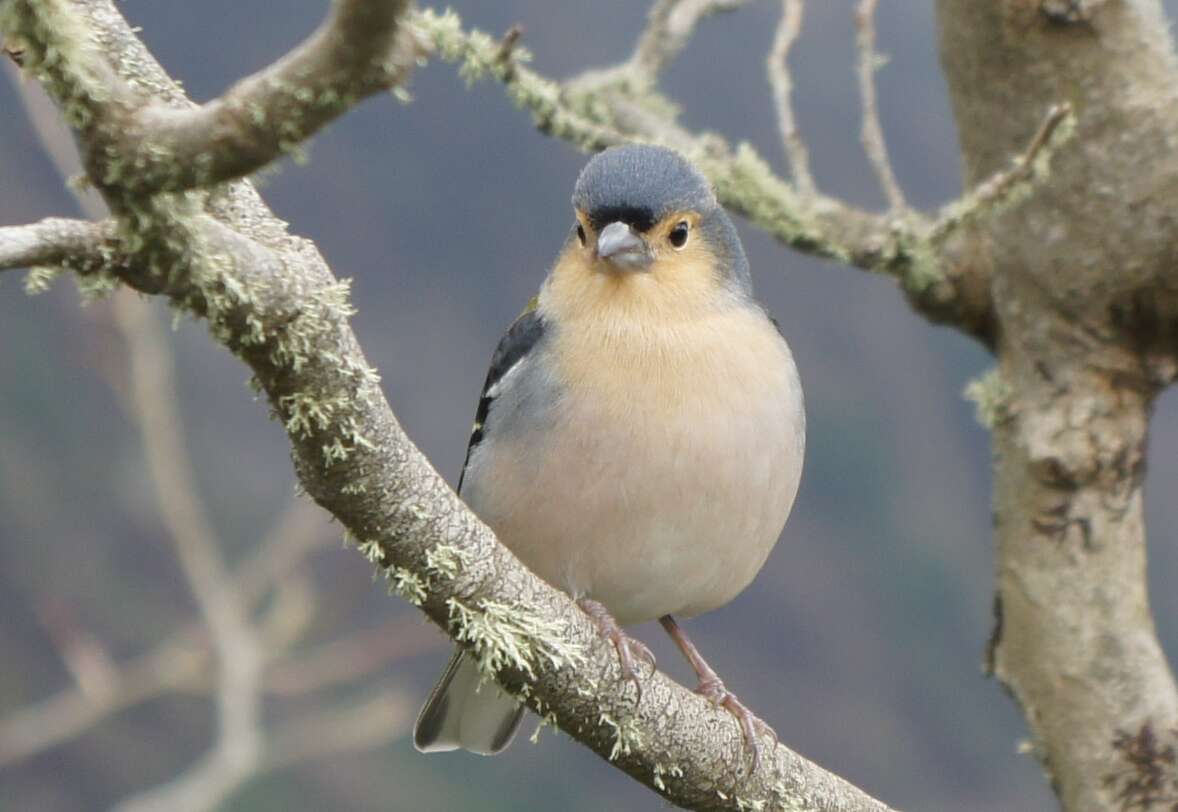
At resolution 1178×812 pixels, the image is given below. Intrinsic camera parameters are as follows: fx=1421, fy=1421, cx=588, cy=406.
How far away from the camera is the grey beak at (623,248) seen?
313 centimetres

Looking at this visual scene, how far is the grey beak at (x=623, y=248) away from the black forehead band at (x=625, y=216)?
16mm

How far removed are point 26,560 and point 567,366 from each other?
13.8 ft

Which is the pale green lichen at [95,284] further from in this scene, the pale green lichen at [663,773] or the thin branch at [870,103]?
the thin branch at [870,103]

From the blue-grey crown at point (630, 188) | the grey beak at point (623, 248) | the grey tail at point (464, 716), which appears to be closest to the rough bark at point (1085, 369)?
the blue-grey crown at point (630, 188)

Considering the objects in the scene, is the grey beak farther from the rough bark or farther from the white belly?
the rough bark

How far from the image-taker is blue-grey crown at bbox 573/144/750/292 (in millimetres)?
3182

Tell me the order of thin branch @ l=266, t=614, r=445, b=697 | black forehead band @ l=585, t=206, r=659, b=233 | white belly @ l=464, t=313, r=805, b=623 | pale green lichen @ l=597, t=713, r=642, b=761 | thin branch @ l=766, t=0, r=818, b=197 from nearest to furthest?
pale green lichen @ l=597, t=713, r=642, b=761 < white belly @ l=464, t=313, r=805, b=623 < black forehead band @ l=585, t=206, r=659, b=233 < thin branch @ l=766, t=0, r=818, b=197 < thin branch @ l=266, t=614, r=445, b=697

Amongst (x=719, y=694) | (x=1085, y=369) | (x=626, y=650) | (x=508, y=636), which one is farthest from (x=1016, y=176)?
(x=508, y=636)

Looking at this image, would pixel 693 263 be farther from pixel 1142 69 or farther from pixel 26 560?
pixel 26 560

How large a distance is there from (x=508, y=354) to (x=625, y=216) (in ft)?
1.51

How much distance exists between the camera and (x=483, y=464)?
3312 mm

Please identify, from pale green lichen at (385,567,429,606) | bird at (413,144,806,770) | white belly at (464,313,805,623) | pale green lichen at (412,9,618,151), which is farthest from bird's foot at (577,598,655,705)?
pale green lichen at (412,9,618,151)

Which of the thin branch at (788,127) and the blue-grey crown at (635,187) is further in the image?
the thin branch at (788,127)

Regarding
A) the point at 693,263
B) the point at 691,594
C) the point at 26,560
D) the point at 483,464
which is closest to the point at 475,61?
the point at 693,263
